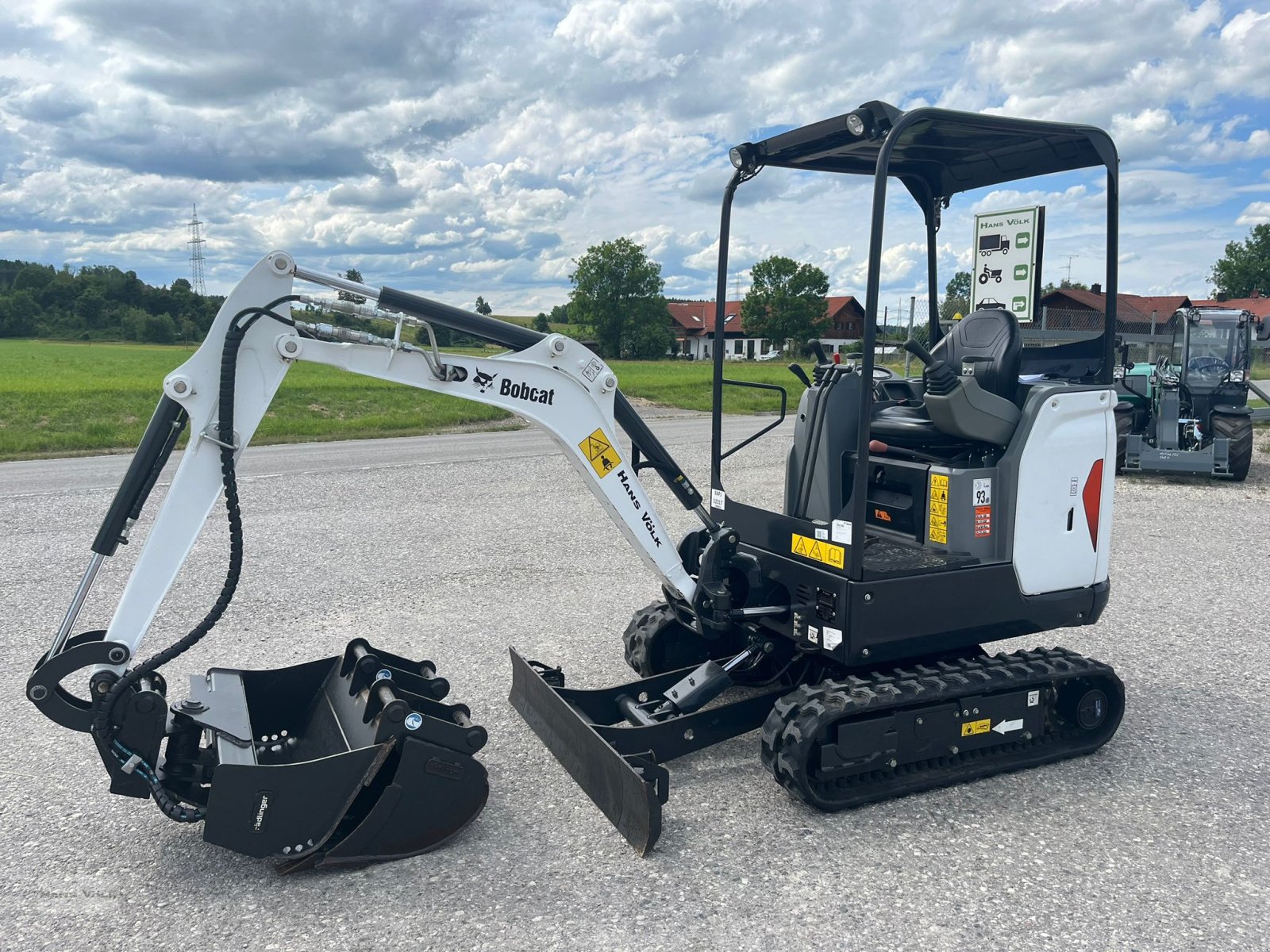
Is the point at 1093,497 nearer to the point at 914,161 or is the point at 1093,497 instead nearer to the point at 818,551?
the point at 818,551

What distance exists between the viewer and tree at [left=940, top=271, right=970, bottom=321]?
5789 millimetres

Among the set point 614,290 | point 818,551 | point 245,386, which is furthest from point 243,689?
point 614,290

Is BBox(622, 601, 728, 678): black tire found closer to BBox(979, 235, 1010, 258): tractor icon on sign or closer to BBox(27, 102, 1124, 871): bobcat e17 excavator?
BBox(27, 102, 1124, 871): bobcat e17 excavator

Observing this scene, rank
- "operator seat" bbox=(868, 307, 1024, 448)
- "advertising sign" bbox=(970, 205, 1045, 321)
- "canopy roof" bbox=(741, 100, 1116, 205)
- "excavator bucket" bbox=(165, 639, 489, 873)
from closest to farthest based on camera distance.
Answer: "excavator bucket" bbox=(165, 639, 489, 873) < "canopy roof" bbox=(741, 100, 1116, 205) < "operator seat" bbox=(868, 307, 1024, 448) < "advertising sign" bbox=(970, 205, 1045, 321)

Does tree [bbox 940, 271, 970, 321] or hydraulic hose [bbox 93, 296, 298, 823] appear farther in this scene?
tree [bbox 940, 271, 970, 321]

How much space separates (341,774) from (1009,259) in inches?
171

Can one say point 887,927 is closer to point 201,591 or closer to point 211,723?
point 211,723

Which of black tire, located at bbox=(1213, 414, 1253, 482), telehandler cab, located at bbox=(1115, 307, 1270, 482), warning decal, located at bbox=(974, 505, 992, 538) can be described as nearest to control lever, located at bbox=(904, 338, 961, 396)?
warning decal, located at bbox=(974, 505, 992, 538)

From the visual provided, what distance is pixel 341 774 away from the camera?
357cm

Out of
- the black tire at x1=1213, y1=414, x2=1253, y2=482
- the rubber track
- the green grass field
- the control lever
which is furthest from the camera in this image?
the green grass field

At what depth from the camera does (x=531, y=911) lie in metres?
3.35

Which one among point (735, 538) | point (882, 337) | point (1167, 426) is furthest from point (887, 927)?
point (1167, 426)

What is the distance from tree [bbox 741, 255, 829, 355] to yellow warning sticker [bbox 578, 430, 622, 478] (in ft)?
4.57

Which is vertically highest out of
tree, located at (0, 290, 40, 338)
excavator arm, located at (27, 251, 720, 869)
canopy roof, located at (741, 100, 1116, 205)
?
tree, located at (0, 290, 40, 338)
